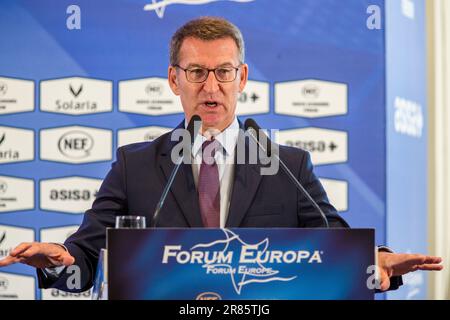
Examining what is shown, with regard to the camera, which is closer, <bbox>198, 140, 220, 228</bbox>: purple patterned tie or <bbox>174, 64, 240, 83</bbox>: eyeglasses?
<bbox>198, 140, 220, 228</bbox>: purple patterned tie

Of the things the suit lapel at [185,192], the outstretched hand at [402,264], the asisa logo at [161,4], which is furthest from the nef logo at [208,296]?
the asisa logo at [161,4]

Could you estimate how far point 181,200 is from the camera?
2.67 meters

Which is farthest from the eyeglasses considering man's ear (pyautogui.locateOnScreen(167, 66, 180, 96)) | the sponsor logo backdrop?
the sponsor logo backdrop

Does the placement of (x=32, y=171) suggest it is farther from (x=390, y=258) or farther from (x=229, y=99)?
(x=390, y=258)

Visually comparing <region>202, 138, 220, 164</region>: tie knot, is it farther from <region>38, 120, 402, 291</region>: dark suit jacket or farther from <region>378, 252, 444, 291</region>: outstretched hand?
<region>378, 252, 444, 291</region>: outstretched hand

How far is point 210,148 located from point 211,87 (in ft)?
0.68

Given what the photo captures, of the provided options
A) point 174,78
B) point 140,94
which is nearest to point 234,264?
point 174,78

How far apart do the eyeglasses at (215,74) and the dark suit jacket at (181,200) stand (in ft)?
0.70

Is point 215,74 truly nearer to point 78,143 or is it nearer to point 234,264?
point 234,264

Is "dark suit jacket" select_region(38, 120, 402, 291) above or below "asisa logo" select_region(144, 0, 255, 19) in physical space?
below

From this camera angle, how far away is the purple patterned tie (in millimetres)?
2664

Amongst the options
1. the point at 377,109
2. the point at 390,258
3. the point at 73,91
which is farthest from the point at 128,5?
the point at 390,258

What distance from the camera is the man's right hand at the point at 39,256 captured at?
7.11ft

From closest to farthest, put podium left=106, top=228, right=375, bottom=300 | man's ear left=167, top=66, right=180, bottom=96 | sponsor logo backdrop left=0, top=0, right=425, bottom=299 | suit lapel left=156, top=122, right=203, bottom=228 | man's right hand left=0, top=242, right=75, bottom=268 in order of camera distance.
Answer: podium left=106, top=228, right=375, bottom=300
man's right hand left=0, top=242, right=75, bottom=268
suit lapel left=156, top=122, right=203, bottom=228
man's ear left=167, top=66, right=180, bottom=96
sponsor logo backdrop left=0, top=0, right=425, bottom=299
